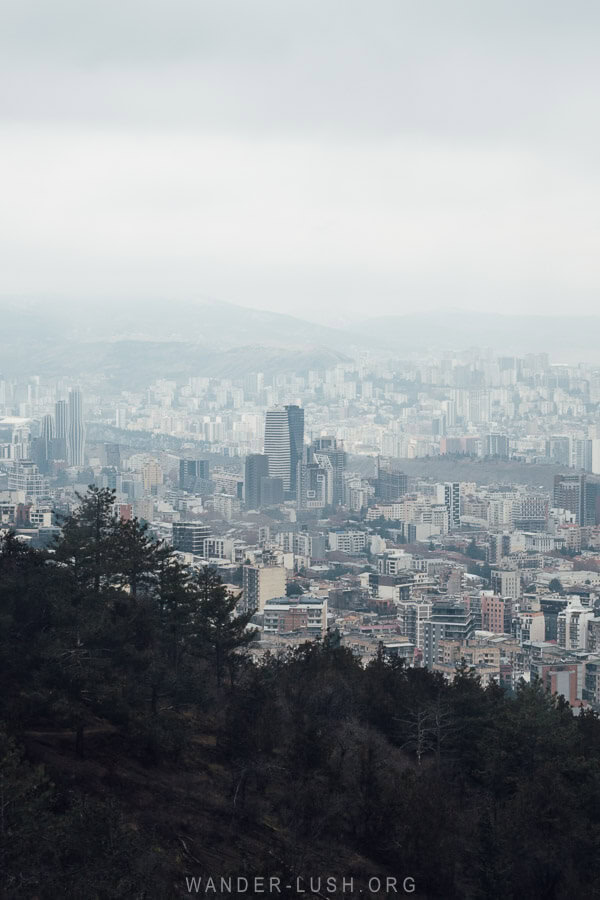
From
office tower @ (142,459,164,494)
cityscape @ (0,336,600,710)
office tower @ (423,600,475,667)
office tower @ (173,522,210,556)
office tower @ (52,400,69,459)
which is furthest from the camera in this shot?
office tower @ (52,400,69,459)

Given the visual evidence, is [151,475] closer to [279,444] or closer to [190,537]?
[279,444]

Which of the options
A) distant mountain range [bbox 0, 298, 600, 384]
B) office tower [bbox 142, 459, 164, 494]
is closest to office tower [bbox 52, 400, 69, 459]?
office tower [bbox 142, 459, 164, 494]

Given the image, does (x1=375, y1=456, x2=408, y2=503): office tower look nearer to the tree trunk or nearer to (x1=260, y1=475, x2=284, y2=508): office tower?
(x1=260, y1=475, x2=284, y2=508): office tower

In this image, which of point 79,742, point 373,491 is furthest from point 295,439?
point 79,742

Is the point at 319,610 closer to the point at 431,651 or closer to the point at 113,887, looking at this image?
the point at 431,651

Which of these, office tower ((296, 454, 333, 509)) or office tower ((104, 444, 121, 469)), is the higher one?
office tower ((104, 444, 121, 469))

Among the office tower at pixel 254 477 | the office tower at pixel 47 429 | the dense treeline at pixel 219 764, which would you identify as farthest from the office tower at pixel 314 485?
the dense treeline at pixel 219 764

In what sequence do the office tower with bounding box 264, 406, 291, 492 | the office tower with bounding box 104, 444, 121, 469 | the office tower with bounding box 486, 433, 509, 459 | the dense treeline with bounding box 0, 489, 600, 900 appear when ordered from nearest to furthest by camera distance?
the dense treeline with bounding box 0, 489, 600, 900
the office tower with bounding box 264, 406, 291, 492
the office tower with bounding box 104, 444, 121, 469
the office tower with bounding box 486, 433, 509, 459
